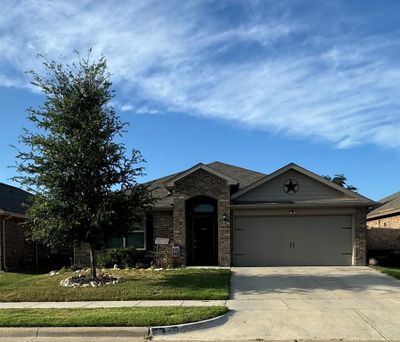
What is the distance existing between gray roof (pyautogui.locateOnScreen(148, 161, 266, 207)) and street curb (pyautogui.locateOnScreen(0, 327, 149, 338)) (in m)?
11.8

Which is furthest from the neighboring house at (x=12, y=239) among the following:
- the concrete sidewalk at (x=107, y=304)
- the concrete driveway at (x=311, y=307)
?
the concrete driveway at (x=311, y=307)

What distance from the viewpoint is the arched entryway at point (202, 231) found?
21.9 metres

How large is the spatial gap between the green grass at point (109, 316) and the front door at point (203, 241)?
1012cm

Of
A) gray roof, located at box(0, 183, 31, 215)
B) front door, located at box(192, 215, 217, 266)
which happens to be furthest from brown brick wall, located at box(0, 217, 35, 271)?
front door, located at box(192, 215, 217, 266)

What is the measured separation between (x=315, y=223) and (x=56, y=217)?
11.1 m

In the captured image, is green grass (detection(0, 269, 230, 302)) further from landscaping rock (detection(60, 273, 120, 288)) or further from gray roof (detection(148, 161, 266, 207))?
gray roof (detection(148, 161, 266, 207))

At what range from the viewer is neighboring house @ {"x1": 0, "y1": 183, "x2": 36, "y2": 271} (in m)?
22.4

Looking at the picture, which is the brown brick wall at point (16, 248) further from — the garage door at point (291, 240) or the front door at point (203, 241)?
the garage door at point (291, 240)

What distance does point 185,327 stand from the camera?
33.5ft

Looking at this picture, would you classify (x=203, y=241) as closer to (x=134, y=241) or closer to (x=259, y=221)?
(x=259, y=221)

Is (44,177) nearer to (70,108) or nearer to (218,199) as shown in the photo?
(70,108)

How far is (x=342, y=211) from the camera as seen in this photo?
2155cm

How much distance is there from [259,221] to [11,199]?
42.1ft

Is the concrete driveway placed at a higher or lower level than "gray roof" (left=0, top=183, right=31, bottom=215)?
lower
